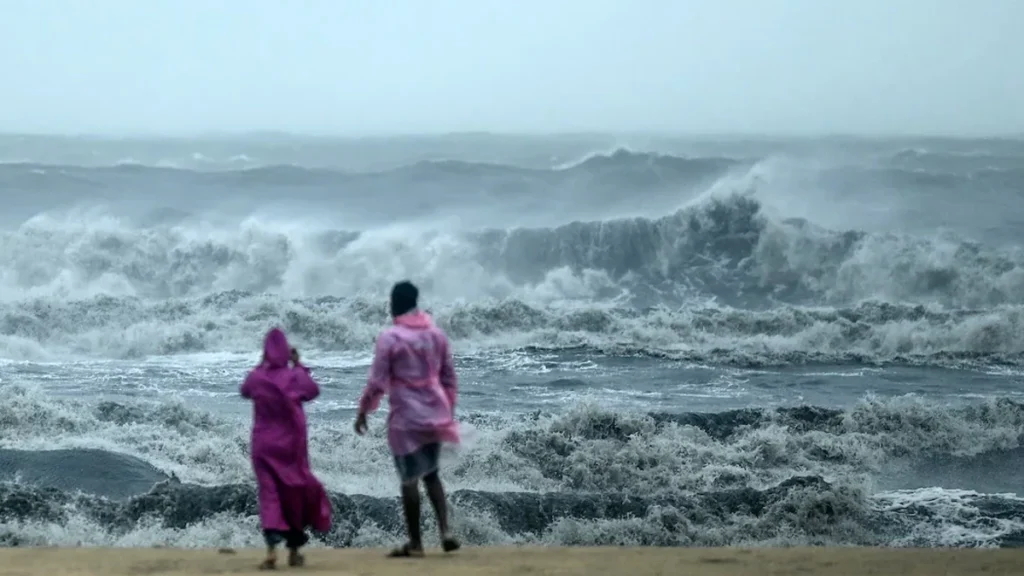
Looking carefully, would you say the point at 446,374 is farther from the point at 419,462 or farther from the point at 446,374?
the point at 419,462

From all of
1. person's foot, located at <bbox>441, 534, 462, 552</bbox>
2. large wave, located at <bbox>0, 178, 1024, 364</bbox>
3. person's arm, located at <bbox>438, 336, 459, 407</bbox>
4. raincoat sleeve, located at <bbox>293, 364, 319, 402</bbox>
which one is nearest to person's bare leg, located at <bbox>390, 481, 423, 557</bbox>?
person's foot, located at <bbox>441, 534, 462, 552</bbox>

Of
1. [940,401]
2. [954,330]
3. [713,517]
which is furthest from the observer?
[954,330]

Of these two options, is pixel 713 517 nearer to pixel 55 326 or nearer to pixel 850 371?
pixel 850 371

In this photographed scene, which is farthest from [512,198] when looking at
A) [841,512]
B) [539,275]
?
[841,512]

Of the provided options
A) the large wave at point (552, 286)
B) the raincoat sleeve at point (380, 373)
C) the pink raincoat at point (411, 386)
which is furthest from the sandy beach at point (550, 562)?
the large wave at point (552, 286)

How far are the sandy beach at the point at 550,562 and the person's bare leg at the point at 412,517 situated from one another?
0.30 feet

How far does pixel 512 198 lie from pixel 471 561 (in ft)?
66.2

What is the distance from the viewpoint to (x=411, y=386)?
17.0ft

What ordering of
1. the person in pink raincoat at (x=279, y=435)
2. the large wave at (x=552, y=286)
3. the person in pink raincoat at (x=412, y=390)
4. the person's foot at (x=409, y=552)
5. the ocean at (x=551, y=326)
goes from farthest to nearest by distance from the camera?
the large wave at (x=552, y=286), the ocean at (x=551, y=326), the person's foot at (x=409, y=552), the person in pink raincoat at (x=412, y=390), the person in pink raincoat at (x=279, y=435)

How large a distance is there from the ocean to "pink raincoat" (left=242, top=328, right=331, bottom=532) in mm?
693

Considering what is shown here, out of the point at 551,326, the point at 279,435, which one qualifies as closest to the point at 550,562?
the point at 279,435

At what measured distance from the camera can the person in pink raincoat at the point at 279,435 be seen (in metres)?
5.06

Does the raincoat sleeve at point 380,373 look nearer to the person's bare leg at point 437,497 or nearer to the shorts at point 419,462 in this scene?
the shorts at point 419,462

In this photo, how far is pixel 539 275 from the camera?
20859 millimetres
